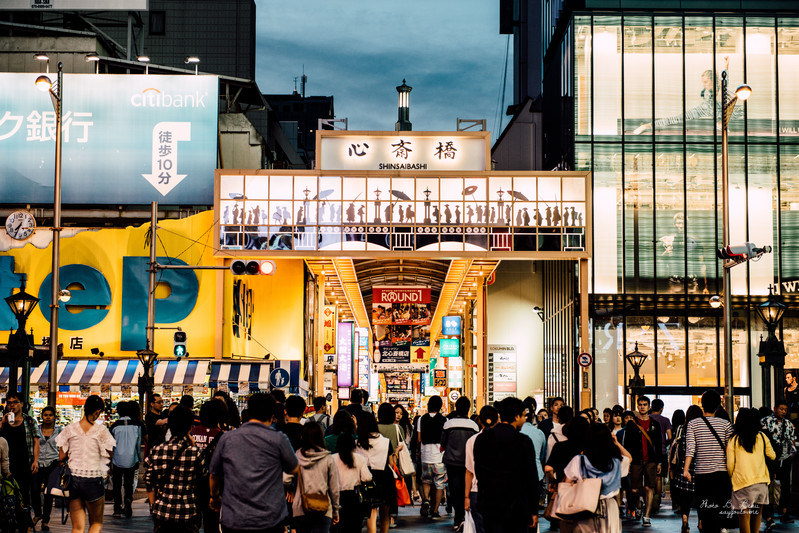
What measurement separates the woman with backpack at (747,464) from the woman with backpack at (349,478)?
460 cm

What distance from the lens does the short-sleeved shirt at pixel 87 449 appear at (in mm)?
12836

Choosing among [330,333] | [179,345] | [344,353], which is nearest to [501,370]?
[344,353]

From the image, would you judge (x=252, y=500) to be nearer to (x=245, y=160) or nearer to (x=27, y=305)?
(x=27, y=305)

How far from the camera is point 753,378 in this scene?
42812 mm

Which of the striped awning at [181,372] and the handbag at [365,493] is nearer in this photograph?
the handbag at [365,493]

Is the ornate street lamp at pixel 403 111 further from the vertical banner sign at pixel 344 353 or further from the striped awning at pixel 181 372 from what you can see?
the striped awning at pixel 181 372

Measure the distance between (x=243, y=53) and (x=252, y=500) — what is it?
250 ft

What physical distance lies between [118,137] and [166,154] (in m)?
2.02

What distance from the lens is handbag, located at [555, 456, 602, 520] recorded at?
31.9 feet

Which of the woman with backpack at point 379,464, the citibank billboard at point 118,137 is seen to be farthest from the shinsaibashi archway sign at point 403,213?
the woman with backpack at point 379,464

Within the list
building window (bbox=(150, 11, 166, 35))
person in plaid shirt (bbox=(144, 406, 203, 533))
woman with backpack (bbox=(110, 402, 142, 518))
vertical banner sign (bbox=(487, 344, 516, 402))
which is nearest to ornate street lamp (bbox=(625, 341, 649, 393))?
vertical banner sign (bbox=(487, 344, 516, 402))

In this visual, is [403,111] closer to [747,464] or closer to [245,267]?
[245,267]

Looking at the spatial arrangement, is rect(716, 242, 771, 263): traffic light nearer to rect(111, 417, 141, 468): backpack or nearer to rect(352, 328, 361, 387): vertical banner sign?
rect(111, 417, 141, 468): backpack

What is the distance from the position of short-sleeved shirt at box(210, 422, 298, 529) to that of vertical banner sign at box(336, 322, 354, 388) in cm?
4475
